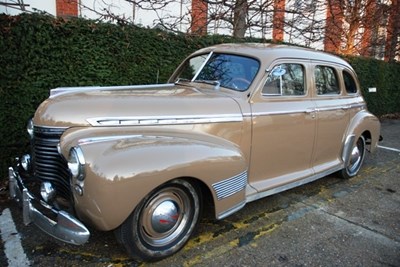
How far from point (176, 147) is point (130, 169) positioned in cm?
46

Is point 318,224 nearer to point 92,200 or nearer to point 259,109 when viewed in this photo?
point 259,109

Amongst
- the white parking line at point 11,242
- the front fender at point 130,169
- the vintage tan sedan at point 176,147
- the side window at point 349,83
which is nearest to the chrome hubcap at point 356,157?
the side window at point 349,83

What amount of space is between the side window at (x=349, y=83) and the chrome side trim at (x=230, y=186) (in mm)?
2732

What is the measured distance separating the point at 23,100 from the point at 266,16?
660cm

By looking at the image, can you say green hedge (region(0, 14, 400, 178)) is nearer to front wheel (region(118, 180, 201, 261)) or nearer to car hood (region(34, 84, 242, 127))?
car hood (region(34, 84, 242, 127))

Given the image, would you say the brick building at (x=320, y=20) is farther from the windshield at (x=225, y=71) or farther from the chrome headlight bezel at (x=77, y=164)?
→ the chrome headlight bezel at (x=77, y=164)

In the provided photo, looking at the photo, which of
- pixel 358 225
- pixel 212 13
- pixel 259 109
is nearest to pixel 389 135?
pixel 212 13

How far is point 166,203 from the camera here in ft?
9.66

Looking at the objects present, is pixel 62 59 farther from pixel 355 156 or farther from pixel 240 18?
pixel 240 18

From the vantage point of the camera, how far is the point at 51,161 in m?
2.90

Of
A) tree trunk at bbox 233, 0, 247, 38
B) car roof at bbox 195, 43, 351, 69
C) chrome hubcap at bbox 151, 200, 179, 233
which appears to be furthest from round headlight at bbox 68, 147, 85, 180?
tree trunk at bbox 233, 0, 247, 38

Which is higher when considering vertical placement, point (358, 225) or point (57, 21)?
point (57, 21)

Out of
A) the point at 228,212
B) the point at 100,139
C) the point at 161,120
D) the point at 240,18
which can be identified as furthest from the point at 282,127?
the point at 240,18

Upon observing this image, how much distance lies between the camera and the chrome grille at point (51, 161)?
2.83 m
